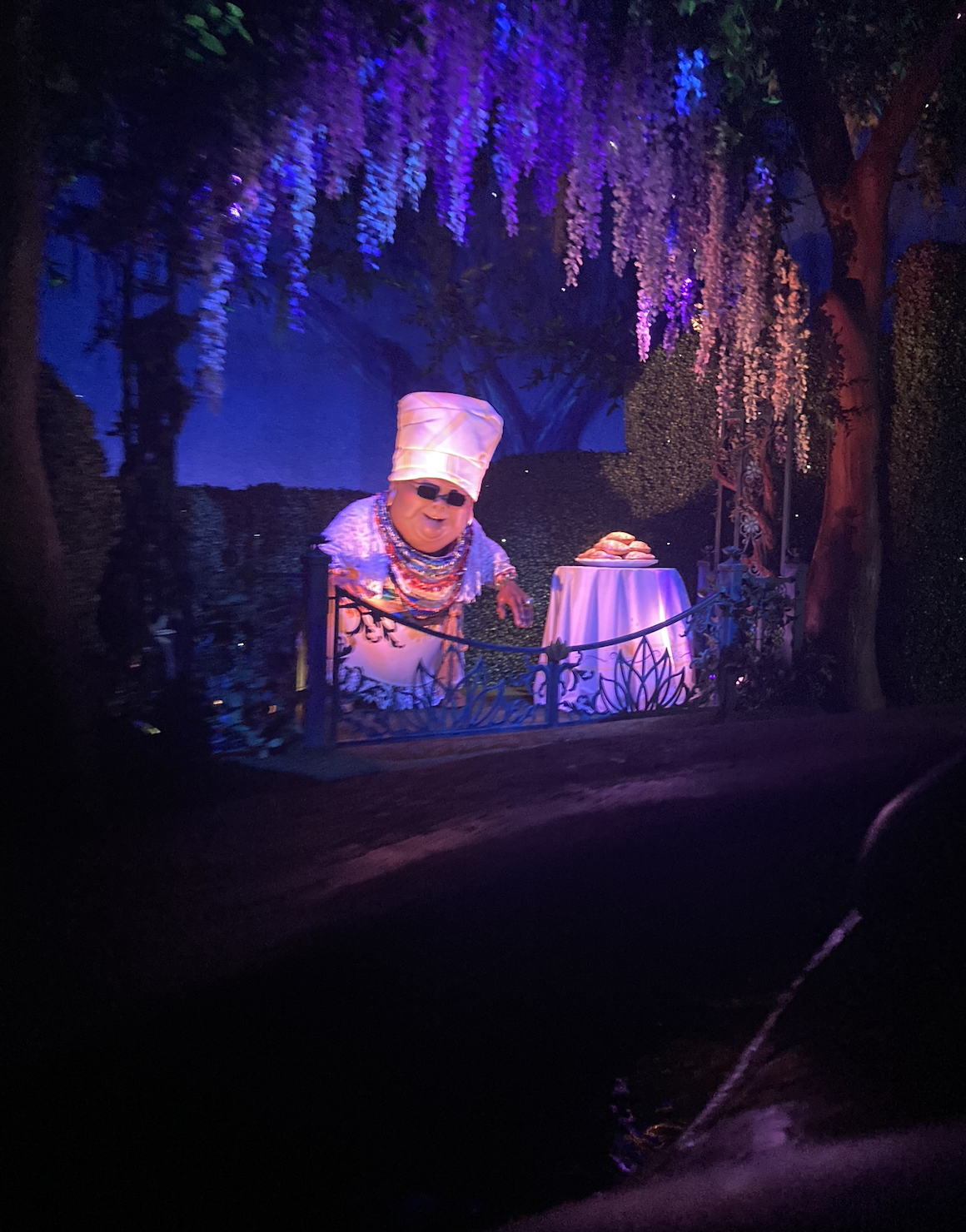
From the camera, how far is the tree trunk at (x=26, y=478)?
349 cm

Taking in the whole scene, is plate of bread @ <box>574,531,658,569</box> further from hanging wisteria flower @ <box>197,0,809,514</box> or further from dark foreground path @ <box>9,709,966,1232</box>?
dark foreground path @ <box>9,709,966,1232</box>

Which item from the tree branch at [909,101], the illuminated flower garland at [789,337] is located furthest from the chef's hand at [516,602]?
the tree branch at [909,101]

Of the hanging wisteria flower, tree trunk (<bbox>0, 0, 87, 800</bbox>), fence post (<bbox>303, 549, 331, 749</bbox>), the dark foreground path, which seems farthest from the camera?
fence post (<bbox>303, 549, 331, 749</bbox>)

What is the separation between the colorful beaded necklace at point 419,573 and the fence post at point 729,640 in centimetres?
197

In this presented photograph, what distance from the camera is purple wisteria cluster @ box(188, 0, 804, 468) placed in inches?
190

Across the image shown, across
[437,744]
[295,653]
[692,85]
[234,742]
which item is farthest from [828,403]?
[234,742]

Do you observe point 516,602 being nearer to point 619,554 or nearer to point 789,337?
point 619,554

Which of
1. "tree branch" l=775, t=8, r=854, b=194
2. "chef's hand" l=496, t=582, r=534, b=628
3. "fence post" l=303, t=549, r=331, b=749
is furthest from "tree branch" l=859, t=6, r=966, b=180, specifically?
"fence post" l=303, t=549, r=331, b=749

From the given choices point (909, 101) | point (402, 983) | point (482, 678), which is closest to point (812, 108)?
point (909, 101)

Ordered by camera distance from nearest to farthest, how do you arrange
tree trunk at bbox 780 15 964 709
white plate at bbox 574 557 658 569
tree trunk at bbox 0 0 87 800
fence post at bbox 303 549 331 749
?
tree trunk at bbox 0 0 87 800 → fence post at bbox 303 549 331 749 → tree trunk at bbox 780 15 964 709 → white plate at bbox 574 557 658 569

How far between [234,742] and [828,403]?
17.2 feet

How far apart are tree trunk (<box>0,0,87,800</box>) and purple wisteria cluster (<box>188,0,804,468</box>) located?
1.12 meters

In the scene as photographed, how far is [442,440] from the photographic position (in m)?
6.74

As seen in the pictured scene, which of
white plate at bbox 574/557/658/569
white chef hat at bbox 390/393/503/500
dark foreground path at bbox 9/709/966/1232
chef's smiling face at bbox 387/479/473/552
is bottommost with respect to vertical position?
dark foreground path at bbox 9/709/966/1232
